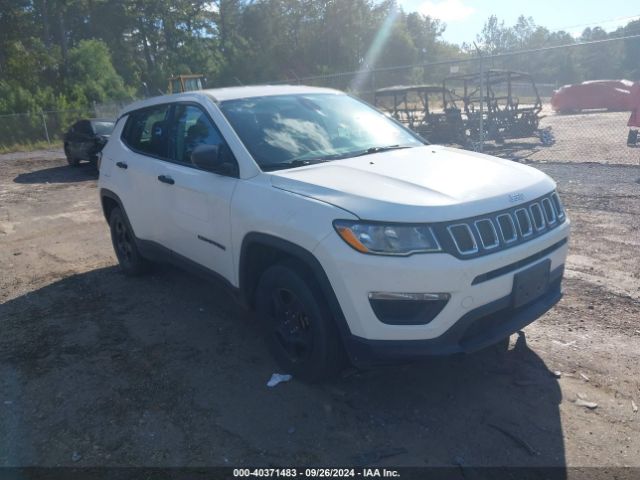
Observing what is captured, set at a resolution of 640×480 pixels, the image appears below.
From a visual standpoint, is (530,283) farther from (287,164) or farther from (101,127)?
(101,127)

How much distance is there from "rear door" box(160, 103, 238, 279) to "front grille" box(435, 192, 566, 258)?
1594 millimetres

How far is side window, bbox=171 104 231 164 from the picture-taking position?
4.14 meters

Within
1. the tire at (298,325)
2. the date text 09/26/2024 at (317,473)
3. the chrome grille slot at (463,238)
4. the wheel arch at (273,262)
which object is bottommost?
the date text 09/26/2024 at (317,473)

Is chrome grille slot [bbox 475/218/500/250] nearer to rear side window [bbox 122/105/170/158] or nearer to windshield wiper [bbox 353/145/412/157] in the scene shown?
windshield wiper [bbox 353/145/412/157]

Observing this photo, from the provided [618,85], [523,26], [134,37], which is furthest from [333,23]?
[523,26]

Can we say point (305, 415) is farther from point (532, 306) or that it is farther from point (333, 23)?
point (333, 23)

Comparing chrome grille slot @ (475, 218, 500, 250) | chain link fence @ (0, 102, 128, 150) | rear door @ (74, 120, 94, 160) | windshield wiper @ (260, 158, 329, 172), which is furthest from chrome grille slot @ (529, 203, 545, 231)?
chain link fence @ (0, 102, 128, 150)

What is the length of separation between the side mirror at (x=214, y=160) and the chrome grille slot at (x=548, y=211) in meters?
2.02

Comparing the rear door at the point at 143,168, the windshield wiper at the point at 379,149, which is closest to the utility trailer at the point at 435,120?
the rear door at the point at 143,168

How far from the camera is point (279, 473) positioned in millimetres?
2846

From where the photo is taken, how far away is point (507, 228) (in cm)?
313

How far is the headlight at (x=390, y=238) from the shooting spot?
2896 mm

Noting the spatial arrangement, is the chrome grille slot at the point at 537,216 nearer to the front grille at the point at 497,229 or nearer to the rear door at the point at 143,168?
the front grille at the point at 497,229

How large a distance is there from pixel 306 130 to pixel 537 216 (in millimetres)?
1784
